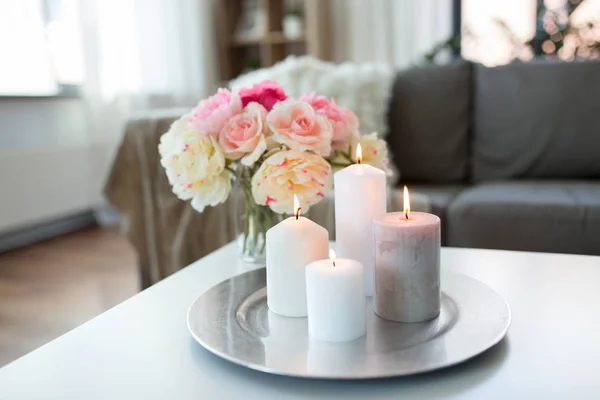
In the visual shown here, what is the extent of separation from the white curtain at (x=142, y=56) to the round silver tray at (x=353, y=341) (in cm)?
202

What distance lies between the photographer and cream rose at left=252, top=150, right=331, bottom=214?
878mm

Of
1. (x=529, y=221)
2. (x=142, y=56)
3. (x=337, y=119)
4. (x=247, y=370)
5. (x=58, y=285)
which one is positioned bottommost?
(x=58, y=285)

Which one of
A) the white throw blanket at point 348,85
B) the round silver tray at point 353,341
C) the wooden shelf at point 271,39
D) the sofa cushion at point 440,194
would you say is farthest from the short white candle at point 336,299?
the wooden shelf at point 271,39

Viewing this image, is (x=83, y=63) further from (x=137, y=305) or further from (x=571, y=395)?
(x=571, y=395)

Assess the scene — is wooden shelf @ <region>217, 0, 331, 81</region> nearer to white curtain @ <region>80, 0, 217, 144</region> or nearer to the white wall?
white curtain @ <region>80, 0, 217, 144</region>

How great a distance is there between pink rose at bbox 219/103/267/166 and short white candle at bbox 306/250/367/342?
0.91ft

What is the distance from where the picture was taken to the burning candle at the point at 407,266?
0.70 metres

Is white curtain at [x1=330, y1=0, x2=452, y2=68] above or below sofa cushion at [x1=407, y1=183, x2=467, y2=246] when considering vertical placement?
above

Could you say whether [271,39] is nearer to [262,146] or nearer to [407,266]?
[262,146]

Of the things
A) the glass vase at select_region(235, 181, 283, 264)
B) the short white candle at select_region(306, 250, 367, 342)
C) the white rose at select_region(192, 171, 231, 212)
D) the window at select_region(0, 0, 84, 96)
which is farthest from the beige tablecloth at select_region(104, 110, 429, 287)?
the short white candle at select_region(306, 250, 367, 342)

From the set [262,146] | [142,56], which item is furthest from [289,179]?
[142,56]

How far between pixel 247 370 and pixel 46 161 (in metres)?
2.48

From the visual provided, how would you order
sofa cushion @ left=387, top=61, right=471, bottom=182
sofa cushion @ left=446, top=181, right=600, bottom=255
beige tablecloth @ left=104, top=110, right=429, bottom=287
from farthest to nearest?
sofa cushion @ left=387, top=61, right=471, bottom=182, beige tablecloth @ left=104, top=110, right=429, bottom=287, sofa cushion @ left=446, top=181, right=600, bottom=255

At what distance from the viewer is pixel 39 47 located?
9.21 feet
